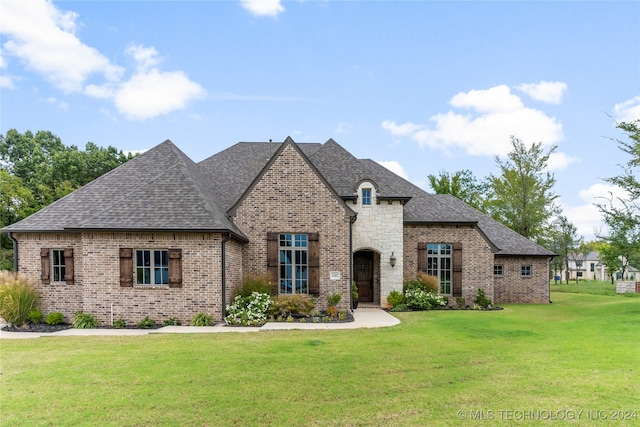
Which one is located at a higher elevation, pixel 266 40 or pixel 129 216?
pixel 266 40

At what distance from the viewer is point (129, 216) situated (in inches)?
552

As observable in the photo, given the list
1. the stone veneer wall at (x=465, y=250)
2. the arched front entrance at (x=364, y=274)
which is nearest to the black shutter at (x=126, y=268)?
the arched front entrance at (x=364, y=274)

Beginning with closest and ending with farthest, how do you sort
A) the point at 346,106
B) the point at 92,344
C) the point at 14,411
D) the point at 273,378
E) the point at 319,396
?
the point at 14,411
the point at 319,396
the point at 273,378
the point at 92,344
the point at 346,106

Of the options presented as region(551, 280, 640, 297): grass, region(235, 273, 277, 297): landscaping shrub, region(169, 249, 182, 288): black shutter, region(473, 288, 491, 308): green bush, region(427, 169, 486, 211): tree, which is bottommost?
region(551, 280, 640, 297): grass

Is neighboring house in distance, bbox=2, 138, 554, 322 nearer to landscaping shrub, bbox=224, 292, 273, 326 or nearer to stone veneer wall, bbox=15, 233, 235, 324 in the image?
stone veneer wall, bbox=15, 233, 235, 324

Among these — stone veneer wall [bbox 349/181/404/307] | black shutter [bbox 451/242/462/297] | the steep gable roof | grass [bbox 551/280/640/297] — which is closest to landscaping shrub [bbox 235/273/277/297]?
the steep gable roof

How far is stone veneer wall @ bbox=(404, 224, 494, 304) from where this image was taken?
19938 mm

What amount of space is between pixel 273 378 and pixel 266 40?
12.9m

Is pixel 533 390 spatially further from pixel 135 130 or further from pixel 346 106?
pixel 135 130

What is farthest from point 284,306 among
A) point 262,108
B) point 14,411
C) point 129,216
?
point 262,108

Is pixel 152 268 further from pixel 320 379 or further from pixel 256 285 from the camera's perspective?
pixel 320 379

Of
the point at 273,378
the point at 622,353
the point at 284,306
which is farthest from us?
the point at 284,306

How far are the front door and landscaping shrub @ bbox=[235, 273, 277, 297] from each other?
578 cm

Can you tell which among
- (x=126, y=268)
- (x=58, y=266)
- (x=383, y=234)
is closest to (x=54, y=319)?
(x=58, y=266)
